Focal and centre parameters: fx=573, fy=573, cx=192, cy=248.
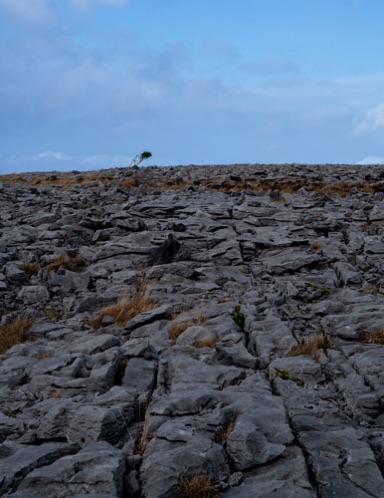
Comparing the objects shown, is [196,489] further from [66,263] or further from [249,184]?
[249,184]

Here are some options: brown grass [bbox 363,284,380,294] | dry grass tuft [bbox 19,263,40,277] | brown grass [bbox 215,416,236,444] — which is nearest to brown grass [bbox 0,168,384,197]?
dry grass tuft [bbox 19,263,40,277]

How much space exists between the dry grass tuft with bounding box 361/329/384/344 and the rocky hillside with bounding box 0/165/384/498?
0.14ft

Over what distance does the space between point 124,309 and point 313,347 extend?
13.4ft

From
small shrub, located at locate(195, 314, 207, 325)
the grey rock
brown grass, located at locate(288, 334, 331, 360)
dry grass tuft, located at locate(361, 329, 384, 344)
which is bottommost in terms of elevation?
the grey rock

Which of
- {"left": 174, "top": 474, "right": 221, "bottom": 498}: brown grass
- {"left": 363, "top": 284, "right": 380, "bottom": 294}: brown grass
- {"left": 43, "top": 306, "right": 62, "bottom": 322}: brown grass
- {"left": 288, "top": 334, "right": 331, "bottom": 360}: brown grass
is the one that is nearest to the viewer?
{"left": 174, "top": 474, "right": 221, "bottom": 498}: brown grass

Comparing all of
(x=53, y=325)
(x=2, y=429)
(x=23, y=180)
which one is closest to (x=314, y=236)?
(x=53, y=325)

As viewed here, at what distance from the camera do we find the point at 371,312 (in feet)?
33.0

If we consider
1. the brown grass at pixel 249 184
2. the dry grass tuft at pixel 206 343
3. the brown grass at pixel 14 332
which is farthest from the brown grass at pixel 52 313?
the brown grass at pixel 249 184

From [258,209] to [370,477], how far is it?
662 inches

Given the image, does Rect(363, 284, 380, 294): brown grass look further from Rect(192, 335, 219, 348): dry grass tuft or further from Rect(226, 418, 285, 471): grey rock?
Rect(226, 418, 285, 471): grey rock

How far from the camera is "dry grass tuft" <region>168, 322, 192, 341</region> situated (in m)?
9.81

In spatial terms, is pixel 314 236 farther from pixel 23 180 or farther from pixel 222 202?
pixel 23 180

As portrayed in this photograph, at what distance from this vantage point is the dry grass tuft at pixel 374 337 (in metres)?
9.12

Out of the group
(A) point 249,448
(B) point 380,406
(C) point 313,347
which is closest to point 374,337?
(C) point 313,347
